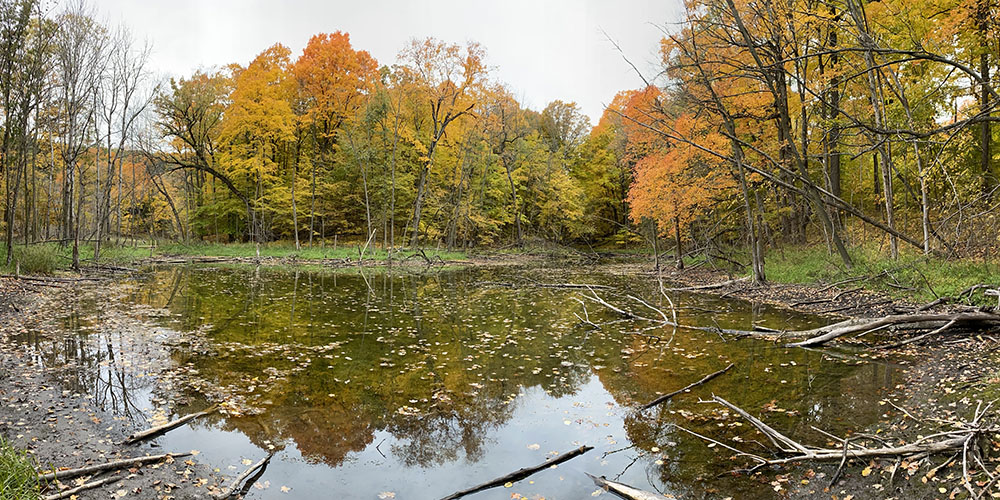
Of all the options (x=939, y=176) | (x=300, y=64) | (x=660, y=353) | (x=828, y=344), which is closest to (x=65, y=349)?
(x=660, y=353)

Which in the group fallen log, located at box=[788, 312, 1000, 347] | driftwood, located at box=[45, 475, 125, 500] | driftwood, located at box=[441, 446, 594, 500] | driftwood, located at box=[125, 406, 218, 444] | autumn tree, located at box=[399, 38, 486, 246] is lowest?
driftwood, located at box=[441, 446, 594, 500]

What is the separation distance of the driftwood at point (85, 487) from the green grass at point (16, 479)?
11 centimetres

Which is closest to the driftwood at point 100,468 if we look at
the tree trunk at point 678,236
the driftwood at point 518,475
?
the driftwood at point 518,475

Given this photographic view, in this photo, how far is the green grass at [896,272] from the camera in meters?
10.4

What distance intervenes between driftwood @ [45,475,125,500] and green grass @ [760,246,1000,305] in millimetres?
12312

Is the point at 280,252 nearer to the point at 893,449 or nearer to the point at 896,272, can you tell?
the point at 896,272

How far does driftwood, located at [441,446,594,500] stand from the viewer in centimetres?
436

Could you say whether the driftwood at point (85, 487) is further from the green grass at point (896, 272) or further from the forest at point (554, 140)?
the green grass at point (896, 272)

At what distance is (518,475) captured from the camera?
15.3 feet

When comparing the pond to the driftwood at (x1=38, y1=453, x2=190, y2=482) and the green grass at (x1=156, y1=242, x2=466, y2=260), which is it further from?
the green grass at (x1=156, y1=242, x2=466, y2=260)

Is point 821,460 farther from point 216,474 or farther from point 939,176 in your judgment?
point 939,176

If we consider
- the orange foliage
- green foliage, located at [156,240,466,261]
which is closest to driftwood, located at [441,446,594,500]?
green foliage, located at [156,240,466,261]

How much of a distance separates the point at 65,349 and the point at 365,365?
4967 mm

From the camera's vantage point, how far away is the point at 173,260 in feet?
95.2
